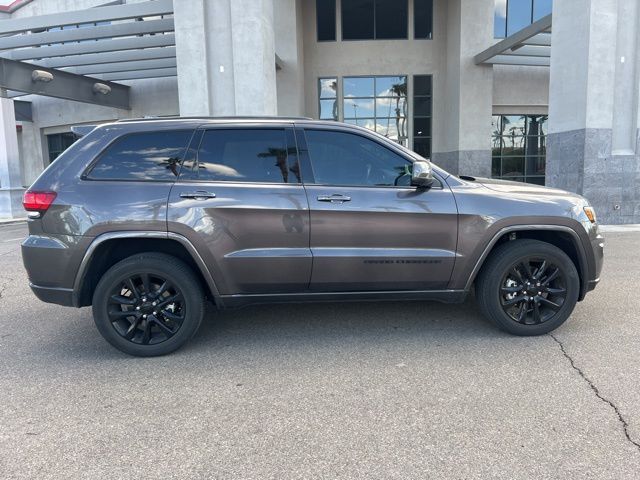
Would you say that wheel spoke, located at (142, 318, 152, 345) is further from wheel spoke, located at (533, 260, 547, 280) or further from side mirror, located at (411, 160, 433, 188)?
wheel spoke, located at (533, 260, 547, 280)

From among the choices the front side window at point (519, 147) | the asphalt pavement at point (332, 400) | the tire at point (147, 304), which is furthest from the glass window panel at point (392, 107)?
the tire at point (147, 304)

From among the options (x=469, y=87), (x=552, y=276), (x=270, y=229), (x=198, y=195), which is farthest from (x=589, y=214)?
(x=469, y=87)

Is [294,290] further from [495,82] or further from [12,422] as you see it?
[495,82]

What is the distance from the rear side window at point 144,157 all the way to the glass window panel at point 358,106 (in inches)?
688

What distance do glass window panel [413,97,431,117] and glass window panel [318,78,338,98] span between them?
3619 mm

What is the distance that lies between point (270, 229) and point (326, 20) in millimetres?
19073

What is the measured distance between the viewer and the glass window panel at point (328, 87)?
20672mm

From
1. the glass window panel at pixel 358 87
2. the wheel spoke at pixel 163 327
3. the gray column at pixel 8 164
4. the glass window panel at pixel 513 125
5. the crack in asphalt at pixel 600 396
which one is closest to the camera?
the crack in asphalt at pixel 600 396

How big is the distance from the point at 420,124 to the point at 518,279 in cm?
1800

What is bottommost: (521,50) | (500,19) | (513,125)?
(513,125)

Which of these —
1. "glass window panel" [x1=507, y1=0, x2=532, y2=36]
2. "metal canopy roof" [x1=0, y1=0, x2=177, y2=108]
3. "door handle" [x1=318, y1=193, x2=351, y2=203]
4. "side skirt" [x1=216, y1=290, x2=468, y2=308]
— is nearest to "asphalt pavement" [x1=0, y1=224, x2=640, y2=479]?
"side skirt" [x1=216, y1=290, x2=468, y2=308]

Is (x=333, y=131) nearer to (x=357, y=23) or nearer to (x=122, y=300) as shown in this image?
(x=122, y=300)

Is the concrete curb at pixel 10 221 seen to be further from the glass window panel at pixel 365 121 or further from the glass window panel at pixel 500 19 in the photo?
the glass window panel at pixel 500 19

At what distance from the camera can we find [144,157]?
4.07 metres
